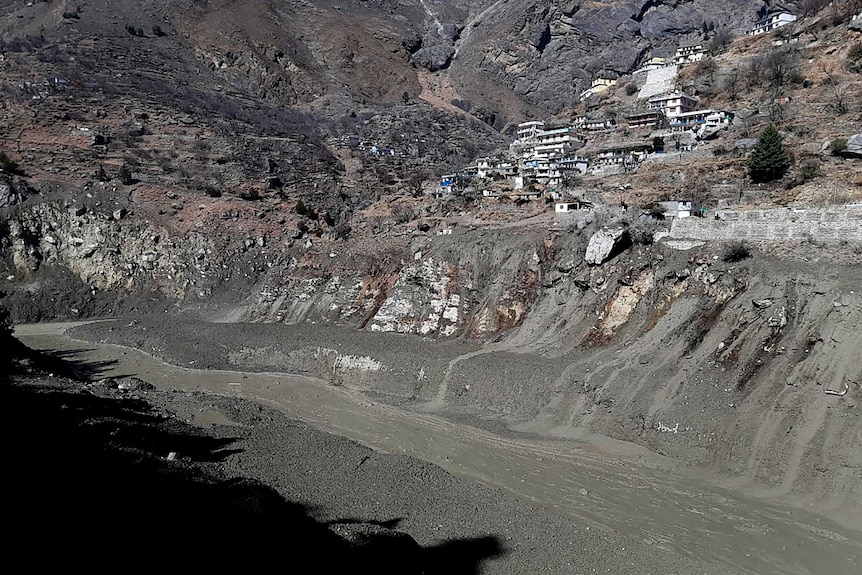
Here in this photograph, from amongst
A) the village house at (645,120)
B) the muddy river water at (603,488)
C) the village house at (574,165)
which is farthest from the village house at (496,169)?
the muddy river water at (603,488)

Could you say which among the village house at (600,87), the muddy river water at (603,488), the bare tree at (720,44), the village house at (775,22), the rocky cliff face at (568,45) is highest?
the rocky cliff face at (568,45)

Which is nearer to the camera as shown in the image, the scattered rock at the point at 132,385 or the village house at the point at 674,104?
the scattered rock at the point at 132,385

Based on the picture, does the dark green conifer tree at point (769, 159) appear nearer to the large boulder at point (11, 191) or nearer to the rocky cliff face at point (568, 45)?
the large boulder at point (11, 191)

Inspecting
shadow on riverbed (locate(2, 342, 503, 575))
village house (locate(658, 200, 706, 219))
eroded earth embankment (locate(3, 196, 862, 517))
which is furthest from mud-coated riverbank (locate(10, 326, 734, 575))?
village house (locate(658, 200, 706, 219))

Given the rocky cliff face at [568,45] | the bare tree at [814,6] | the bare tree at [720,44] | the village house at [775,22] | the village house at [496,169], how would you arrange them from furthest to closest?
the rocky cliff face at [568,45]
the village house at [775,22]
the bare tree at [720,44]
the bare tree at [814,6]
the village house at [496,169]

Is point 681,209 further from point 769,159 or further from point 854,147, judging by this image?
point 854,147

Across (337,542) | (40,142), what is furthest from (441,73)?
(337,542)

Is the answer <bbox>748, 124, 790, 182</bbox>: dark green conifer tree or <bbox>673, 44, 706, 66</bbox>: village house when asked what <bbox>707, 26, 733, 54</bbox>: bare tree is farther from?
<bbox>748, 124, 790, 182</bbox>: dark green conifer tree

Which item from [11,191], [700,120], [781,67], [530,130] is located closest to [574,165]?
[700,120]
